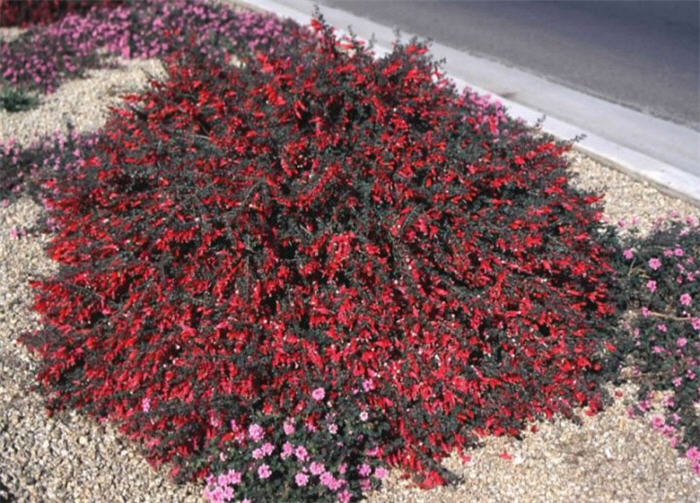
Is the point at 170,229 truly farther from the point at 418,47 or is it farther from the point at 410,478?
the point at 418,47

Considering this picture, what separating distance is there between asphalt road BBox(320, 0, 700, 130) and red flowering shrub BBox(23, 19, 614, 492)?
13.1 ft

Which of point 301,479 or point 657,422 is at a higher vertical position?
point 657,422

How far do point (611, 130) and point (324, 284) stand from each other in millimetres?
3895

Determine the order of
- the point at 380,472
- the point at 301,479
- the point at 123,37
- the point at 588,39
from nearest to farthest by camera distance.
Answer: the point at 301,479 → the point at 380,472 → the point at 123,37 → the point at 588,39

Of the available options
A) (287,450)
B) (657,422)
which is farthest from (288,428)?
(657,422)

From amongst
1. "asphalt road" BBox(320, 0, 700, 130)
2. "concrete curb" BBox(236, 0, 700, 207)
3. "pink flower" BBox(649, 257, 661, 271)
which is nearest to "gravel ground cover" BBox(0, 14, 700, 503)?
"pink flower" BBox(649, 257, 661, 271)

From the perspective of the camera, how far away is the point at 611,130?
657cm

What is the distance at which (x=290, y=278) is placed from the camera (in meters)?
3.57

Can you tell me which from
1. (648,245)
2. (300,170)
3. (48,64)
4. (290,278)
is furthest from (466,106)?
(48,64)

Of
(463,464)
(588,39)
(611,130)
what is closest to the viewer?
(463,464)

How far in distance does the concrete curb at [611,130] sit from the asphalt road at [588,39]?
0.99 feet

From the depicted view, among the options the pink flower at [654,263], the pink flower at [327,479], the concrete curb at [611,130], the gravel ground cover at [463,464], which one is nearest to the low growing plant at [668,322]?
the pink flower at [654,263]

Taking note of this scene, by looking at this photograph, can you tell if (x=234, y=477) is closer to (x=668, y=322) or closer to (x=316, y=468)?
(x=316, y=468)

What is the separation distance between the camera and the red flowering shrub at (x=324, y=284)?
3.44m
